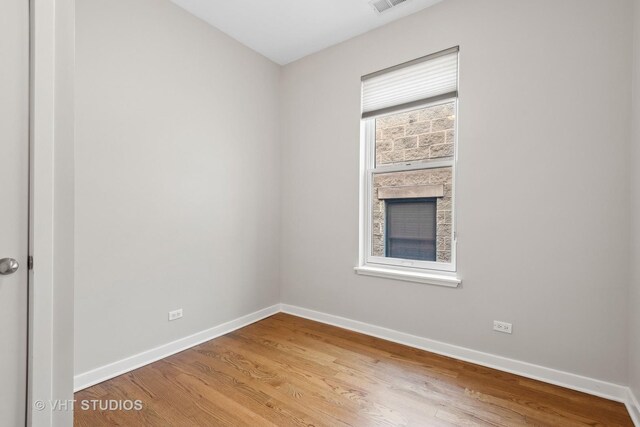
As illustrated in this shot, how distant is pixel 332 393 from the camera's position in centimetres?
197

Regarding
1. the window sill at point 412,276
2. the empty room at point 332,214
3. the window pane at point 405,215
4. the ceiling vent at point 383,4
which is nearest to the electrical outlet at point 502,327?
the empty room at point 332,214

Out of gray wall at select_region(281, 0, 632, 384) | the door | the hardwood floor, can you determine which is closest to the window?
gray wall at select_region(281, 0, 632, 384)

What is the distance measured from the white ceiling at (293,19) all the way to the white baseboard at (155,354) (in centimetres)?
289

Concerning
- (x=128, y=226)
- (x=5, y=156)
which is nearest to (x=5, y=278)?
(x=5, y=156)

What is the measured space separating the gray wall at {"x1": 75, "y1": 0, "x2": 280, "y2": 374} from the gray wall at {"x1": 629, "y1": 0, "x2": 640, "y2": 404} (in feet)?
9.86

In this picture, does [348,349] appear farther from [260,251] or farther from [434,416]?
[260,251]

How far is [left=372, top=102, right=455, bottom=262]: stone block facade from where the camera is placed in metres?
2.65

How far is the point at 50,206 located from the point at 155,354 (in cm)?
172

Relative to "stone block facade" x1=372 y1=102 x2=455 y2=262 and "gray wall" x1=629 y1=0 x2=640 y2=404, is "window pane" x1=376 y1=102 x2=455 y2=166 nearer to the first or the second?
"stone block facade" x1=372 y1=102 x2=455 y2=262

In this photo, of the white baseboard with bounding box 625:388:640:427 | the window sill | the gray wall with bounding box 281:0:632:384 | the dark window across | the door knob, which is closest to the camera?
the door knob

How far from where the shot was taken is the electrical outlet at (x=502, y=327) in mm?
2236

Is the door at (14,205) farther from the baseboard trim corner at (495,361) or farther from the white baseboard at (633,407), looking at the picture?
the white baseboard at (633,407)

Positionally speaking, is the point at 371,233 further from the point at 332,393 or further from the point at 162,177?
the point at 162,177

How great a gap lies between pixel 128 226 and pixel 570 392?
331cm
